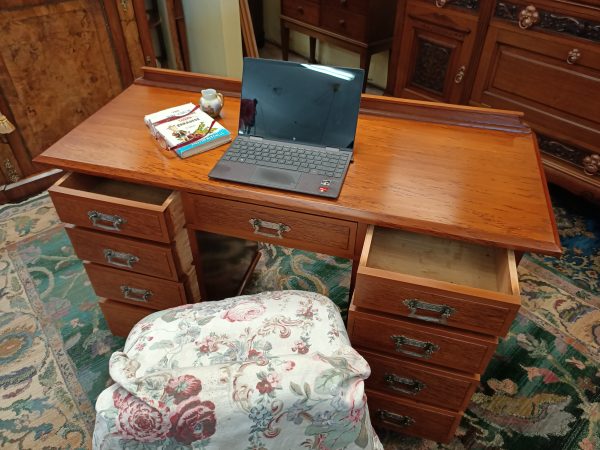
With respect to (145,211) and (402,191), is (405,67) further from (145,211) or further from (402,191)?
(145,211)

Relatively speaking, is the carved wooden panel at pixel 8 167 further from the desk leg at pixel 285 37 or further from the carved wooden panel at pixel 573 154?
the carved wooden panel at pixel 573 154

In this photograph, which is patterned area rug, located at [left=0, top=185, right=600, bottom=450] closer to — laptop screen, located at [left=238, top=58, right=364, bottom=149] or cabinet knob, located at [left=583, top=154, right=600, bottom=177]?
cabinet knob, located at [left=583, top=154, right=600, bottom=177]

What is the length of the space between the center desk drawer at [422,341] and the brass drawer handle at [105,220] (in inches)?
26.2

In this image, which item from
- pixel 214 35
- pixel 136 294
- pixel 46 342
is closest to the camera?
pixel 136 294

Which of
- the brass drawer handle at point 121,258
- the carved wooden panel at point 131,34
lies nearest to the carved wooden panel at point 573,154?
the brass drawer handle at point 121,258

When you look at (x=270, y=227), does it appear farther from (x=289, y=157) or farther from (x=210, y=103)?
(x=210, y=103)

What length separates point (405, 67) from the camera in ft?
7.72

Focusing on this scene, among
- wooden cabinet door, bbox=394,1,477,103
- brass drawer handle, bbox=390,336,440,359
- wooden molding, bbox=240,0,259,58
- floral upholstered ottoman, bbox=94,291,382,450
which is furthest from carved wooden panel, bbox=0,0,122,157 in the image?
brass drawer handle, bbox=390,336,440,359

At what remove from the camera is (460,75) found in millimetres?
2129

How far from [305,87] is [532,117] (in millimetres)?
1279

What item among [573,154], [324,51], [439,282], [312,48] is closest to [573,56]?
[573,154]

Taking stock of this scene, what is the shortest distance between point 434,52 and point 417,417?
1719mm

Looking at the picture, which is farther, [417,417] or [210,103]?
[210,103]

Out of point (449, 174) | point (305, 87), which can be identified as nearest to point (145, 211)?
point (305, 87)
